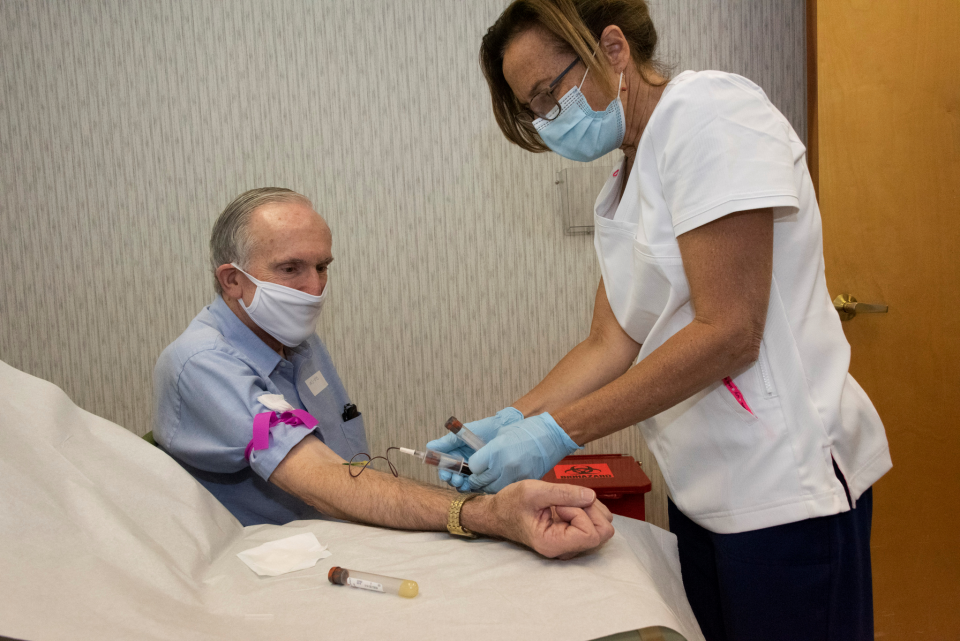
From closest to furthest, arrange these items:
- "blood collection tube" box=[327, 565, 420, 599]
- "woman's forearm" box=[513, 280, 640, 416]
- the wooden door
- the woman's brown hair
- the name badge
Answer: "blood collection tube" box=[327, 565, 420, 599] < the woman's brown hair < "woman's forearm" box=[513, 280, 640, 416] < the name badge < the wooden door

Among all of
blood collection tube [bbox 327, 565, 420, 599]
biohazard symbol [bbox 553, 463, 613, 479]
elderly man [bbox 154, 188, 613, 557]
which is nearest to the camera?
blood collection tube [bbox 327, 565, 420, 599]

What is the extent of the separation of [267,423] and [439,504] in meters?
0.37

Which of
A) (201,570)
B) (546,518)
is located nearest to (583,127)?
(546,518)

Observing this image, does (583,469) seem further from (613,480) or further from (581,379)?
(581,379)

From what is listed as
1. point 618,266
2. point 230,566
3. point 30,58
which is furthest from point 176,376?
point 30,58

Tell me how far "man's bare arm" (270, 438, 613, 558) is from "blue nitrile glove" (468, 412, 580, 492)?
8 cm

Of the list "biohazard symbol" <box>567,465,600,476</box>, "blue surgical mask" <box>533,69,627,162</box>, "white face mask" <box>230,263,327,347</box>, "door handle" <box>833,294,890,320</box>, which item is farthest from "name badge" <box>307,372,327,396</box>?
"door handle" <box>833,294,890,320</box>

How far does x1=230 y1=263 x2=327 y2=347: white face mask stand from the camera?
4.74 ft

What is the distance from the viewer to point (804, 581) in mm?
1016

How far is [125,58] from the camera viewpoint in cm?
241

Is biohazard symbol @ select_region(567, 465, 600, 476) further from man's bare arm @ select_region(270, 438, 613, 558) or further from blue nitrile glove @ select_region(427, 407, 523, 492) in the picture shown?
man's bare arm @ select_region(270, 438, 613, 558)

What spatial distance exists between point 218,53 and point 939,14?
91.0 inches

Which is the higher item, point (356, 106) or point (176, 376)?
point (356, 106)

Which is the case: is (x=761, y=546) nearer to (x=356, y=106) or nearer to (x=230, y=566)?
(x=230, y=566)
